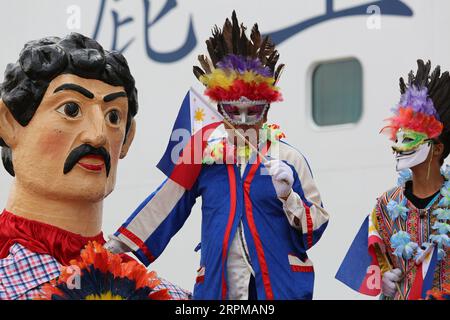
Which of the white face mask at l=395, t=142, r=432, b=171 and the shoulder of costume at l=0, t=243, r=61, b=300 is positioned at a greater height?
the white face mask at l=395, t=142, r=432, b=171

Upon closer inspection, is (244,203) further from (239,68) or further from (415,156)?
(415,156)

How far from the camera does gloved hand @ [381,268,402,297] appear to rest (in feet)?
16.6

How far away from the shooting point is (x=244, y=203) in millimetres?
4957

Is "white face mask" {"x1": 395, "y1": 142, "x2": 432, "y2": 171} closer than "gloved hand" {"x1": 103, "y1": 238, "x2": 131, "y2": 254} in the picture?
No

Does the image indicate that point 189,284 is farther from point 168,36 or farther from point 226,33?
point 226,33

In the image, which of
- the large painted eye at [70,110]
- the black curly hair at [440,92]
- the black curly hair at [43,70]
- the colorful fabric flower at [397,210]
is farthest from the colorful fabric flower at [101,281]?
the black curly hair at [440,92]

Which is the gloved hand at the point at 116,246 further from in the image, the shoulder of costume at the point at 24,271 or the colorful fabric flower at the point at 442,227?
the colorful fabric flower at the point at 442,227

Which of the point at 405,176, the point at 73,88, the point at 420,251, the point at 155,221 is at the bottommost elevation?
the point at 420,251

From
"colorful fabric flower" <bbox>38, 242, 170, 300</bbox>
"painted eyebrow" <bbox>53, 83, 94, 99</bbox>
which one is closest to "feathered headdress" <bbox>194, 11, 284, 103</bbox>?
"painted eyebrow" <bbox>53, 83, 94, 99</bbox>

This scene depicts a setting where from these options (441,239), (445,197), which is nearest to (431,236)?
(441,239)

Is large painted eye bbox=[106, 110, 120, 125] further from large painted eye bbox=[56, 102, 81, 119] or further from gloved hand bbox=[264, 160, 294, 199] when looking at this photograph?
gloved hand bbox=[264, 160, 294, 199]

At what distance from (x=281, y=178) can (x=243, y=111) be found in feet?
1.16

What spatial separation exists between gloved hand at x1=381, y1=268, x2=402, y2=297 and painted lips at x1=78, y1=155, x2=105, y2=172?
1234mm
